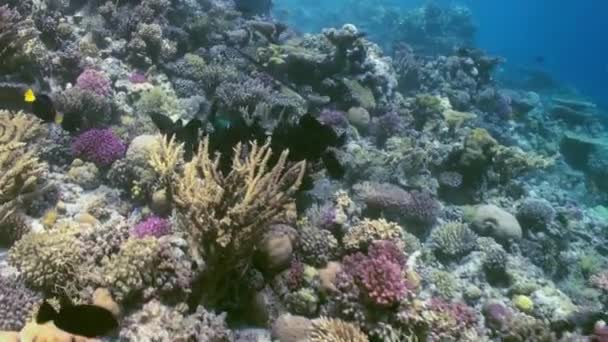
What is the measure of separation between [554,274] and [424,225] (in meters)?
3.25

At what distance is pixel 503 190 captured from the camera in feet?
34.5

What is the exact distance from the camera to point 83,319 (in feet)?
11.1

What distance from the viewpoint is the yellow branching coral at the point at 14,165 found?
4824 mm

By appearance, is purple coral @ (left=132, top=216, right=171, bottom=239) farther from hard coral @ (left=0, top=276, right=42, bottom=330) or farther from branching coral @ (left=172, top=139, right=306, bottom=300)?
hard coral @ (left=0, top=276, right=42, bottom=330)

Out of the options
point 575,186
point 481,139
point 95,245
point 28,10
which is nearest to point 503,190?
point 481,139

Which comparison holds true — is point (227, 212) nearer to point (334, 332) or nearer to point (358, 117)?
point (334, 332)


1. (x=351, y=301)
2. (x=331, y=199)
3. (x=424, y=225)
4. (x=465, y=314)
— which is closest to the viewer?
(x=351, y=301)

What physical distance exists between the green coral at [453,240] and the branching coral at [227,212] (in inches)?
186

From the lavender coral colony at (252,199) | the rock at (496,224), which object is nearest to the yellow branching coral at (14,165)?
the lavender coral colony at (252,199)

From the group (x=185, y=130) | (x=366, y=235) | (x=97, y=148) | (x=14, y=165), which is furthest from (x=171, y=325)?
(x=97, y=148)

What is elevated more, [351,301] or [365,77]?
[365,77]

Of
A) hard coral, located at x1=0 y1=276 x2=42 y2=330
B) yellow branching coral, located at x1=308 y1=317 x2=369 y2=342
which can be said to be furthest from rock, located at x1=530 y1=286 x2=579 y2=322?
hard coral, located at x1=0 y1=276 x2=42 y2=330

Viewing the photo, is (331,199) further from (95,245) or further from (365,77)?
(365,77)

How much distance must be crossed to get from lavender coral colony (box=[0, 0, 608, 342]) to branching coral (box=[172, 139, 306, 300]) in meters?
0.02
